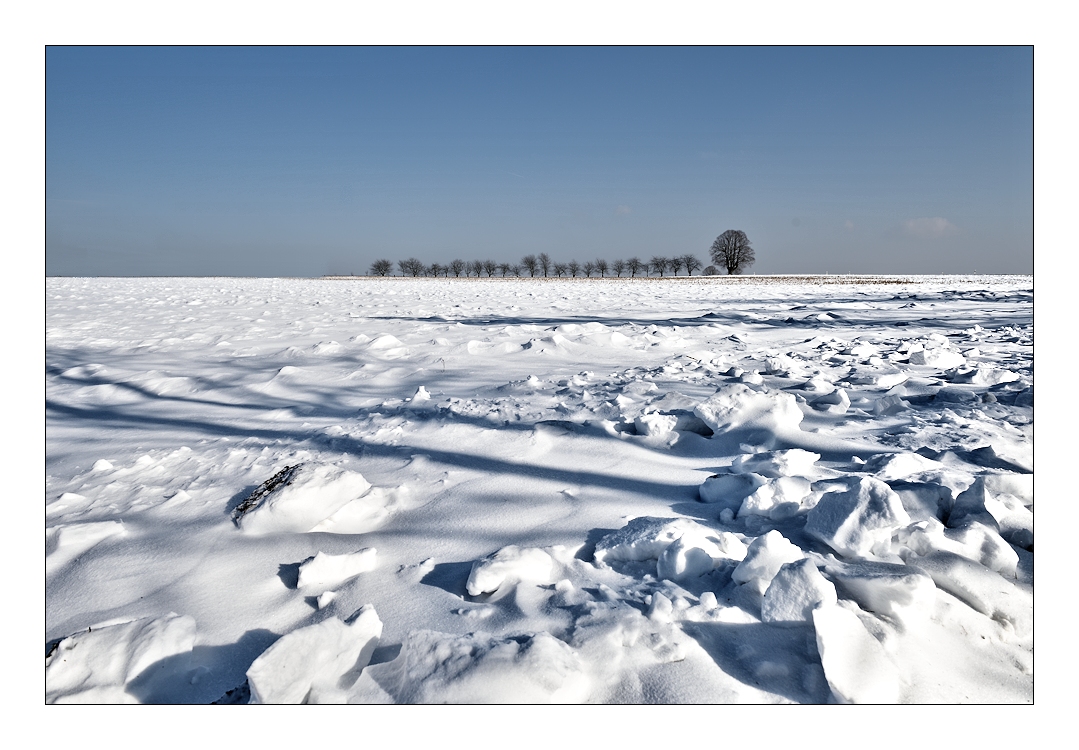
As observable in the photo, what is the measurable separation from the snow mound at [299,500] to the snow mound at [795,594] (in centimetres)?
130

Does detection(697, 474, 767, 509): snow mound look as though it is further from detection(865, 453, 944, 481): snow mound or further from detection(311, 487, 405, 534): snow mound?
detection(311, 487, 405, 534): snow mound

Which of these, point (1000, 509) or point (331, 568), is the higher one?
point (1000, 509)

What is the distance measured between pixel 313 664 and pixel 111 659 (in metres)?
0.49

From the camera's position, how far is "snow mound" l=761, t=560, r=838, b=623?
3.88 ft

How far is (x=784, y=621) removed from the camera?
46.7 inches

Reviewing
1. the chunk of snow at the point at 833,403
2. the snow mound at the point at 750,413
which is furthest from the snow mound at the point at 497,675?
the chunk of snow at the point at 833,403

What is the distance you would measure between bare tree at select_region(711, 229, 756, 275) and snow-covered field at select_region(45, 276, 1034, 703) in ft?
176

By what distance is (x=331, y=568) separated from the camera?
1.43 meters

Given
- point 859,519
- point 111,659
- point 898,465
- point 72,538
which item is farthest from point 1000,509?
point 72,538

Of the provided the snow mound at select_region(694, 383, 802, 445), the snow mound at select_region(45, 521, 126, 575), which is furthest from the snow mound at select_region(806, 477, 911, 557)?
the snow mound at select_region(45, 521, 126, 575)

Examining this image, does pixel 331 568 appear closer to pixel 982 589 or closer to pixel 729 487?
pixel 729 487
